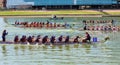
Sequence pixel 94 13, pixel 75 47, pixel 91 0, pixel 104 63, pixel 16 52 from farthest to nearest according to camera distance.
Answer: pixel 91 0
pixel 94 13
pixel 75 47
pixel 16 52
pixel 104 63

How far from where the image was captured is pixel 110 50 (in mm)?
40406

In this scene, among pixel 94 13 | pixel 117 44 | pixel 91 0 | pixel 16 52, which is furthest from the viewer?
pixel 91 0

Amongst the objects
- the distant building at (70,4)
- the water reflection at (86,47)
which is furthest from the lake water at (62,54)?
the distant building at (70,4)

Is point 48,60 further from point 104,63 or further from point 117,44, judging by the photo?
point 117,44

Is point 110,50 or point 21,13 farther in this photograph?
point 21,13

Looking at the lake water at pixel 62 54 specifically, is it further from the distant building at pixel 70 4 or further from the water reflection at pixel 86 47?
the distant building at pixel 70 4

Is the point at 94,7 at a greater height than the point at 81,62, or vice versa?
the point at 81,62

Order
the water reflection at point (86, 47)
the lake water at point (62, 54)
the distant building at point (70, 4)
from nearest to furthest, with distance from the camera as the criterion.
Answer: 1. the lake water at point (62, 54)
2. the water reflection at point (86, 47)
3. the distant building at point (70, 4)

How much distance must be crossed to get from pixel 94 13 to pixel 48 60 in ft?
281

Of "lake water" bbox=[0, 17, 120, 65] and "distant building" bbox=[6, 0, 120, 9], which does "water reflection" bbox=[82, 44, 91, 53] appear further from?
"distant building" bbox=[6, 0, 120, 9]

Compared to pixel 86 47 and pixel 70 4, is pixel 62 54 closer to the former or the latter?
pixel 86 47

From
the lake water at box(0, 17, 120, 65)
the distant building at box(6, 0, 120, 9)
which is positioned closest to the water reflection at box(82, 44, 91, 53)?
the lake water at box(0, 17, 120, 65)

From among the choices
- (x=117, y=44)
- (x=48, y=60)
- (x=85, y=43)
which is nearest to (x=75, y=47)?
(x=85, y=43)

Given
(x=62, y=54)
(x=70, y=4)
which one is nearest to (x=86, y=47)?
(x=62, y=54)
